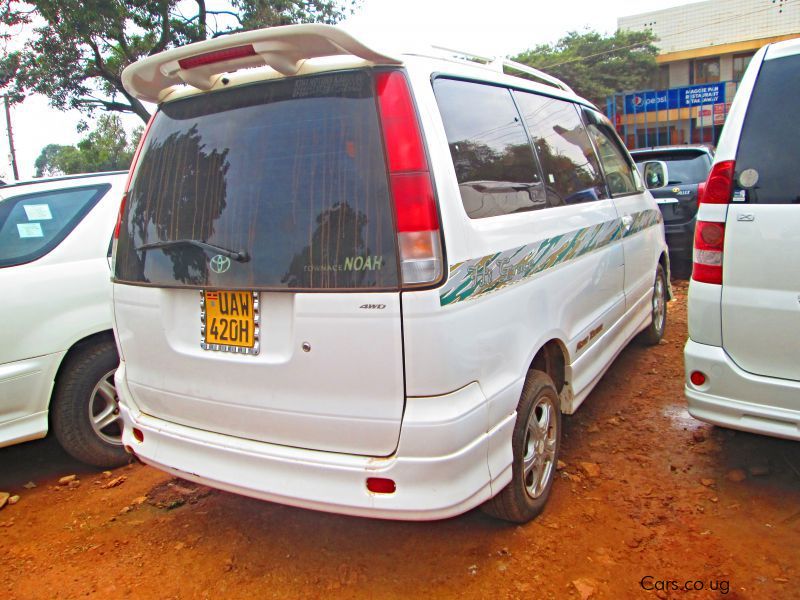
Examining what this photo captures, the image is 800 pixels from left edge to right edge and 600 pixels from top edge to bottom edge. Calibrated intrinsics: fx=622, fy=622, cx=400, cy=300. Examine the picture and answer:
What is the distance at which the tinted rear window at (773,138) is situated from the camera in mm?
2580

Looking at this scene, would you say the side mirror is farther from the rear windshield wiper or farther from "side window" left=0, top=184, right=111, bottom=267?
"side window" left=0, top=184, right=111, bottom=267

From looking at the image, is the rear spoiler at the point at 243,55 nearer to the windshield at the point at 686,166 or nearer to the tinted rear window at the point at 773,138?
the tinted rear window at the point at 773,138

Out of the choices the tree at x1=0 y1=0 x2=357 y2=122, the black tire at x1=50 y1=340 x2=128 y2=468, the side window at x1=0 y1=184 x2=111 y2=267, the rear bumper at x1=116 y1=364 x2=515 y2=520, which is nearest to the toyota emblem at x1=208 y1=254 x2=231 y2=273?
the rear bumper at x1=116 y1=364 x2=515 y2=520

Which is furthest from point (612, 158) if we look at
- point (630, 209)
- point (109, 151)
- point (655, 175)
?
point (109, 151)

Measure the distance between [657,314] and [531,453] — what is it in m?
2.97

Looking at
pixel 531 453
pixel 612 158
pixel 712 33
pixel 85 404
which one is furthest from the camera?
pixel 712 33

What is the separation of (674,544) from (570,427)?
1232mm

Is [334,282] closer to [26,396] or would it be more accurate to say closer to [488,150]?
[488,150]

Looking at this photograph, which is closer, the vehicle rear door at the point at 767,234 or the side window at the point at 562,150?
the vehicle rear door at the point at 767,234

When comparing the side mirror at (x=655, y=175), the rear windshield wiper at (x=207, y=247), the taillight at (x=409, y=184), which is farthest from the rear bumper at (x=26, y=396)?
the side mirror at (x=655, y=175)

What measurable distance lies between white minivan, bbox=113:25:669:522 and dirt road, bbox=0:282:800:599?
11.1 inches

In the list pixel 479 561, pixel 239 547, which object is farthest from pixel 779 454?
pixel 239 547

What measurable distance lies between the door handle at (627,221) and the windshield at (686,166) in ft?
13.0

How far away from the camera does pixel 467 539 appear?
265 cm
